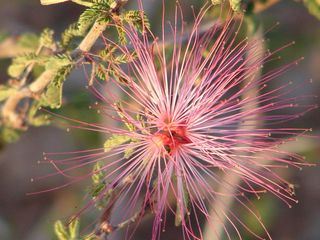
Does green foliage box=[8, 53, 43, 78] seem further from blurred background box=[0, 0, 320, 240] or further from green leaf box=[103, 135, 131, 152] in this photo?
blurred background box=[0, 0, 320, 240]

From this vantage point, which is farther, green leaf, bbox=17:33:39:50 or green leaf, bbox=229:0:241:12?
green leaf, bbox=17:33:39:50

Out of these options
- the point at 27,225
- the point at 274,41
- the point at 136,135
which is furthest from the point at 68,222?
the point at 27,225

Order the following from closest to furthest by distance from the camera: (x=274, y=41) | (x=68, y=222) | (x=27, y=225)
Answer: (x=68, y=222)
(x=274, y=41)
(x=27, y=225)

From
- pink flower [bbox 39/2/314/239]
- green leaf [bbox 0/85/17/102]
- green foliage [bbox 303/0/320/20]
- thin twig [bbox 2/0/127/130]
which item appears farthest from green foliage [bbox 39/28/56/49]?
green foliage [bbox 303/0/320/20]

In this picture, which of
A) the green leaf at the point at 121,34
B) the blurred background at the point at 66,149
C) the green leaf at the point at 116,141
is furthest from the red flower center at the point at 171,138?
the blurred background at the point at 66,149

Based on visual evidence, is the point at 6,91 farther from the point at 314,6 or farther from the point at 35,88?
the point at 314,6

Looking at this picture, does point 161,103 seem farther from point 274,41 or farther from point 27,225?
point 27,225

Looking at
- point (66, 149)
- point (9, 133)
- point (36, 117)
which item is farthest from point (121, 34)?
point (66, 149)

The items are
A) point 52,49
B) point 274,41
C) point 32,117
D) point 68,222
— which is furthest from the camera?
point 274,41
